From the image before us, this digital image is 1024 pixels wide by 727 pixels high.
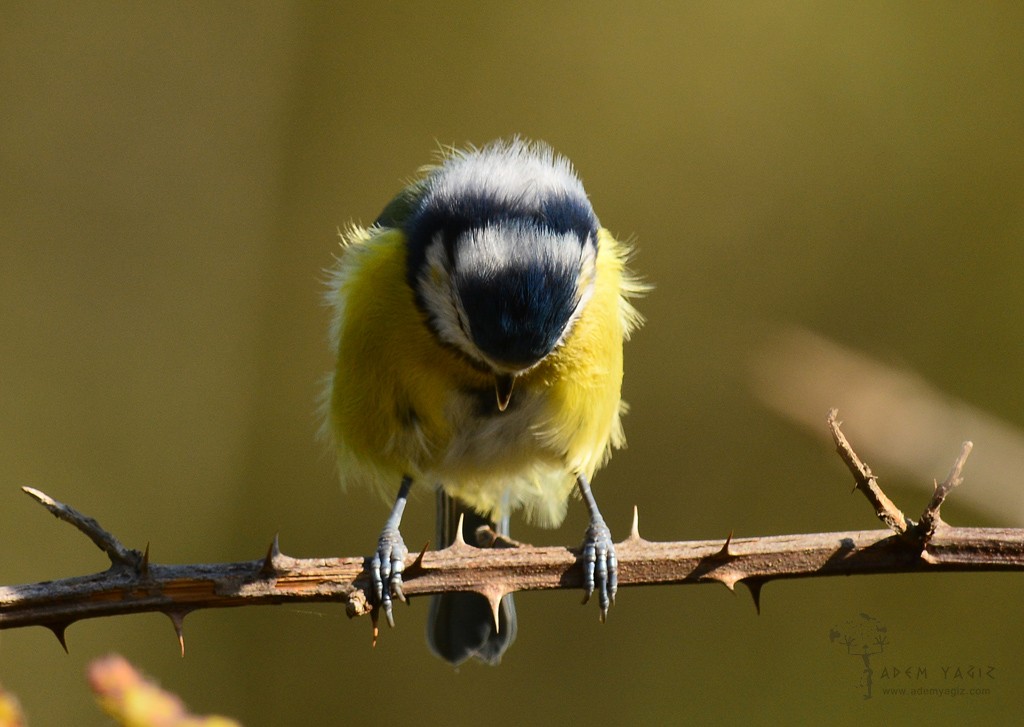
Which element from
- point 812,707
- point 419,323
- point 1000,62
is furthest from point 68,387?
point 1000,62

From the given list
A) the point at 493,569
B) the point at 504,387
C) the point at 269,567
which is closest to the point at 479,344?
the point at 504,387

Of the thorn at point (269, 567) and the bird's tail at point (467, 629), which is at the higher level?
the thorn at point (269, 567)

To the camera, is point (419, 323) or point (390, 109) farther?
point (390, 109)

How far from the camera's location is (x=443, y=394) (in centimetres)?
218

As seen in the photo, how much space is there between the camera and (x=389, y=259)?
Answer: 7.45ft

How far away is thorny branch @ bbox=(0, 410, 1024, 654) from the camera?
1471 mm

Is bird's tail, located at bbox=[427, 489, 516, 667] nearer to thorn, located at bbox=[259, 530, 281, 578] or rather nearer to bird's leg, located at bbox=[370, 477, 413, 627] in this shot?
bird's leg, located at bbox=[370, 477, 413, 627]

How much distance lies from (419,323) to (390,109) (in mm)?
2477

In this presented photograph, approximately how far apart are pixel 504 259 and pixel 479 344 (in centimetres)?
20

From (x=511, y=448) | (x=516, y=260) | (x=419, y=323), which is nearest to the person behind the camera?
(x=516, y=260)

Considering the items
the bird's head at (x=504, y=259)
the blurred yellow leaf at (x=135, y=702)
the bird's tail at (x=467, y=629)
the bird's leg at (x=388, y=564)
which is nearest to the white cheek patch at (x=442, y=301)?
the bird's head at (x=504, y=259)

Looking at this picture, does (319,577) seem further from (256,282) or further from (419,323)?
(256,282)

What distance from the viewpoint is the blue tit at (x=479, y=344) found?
A: 1.98 metres

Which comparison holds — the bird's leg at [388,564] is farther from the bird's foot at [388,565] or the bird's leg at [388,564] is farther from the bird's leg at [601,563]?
the bird's leg at [601,563]
